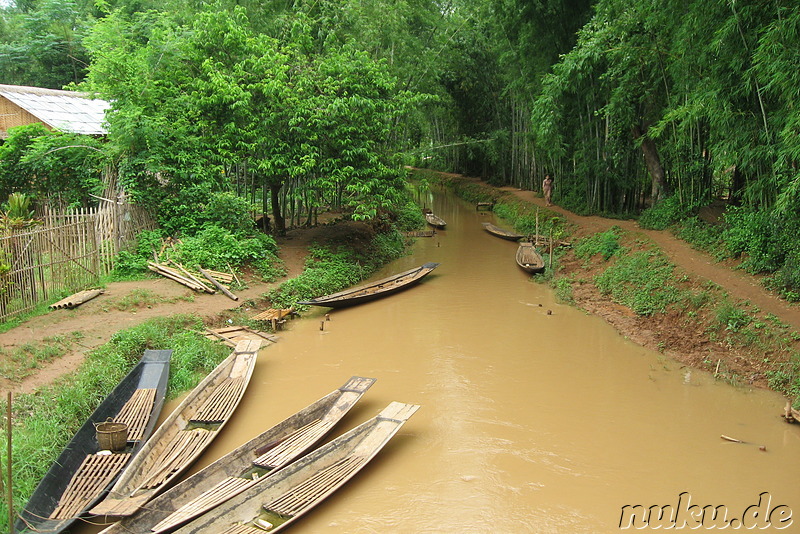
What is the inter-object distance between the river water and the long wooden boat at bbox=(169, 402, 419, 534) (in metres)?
0.23

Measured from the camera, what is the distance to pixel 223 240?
11180 mm

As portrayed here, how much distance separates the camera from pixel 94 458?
18.0 feet

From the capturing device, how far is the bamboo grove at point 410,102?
9.18 metres

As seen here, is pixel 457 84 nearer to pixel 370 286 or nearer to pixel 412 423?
pixel 370 286

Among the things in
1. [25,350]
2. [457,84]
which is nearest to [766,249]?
[25,350]

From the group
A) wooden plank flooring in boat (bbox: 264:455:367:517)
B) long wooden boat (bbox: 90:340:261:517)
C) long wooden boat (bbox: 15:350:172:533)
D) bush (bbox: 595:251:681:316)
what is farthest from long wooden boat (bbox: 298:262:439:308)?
wooden plank flooring in boat (bbox: 264:455:367:517)

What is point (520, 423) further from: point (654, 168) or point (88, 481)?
point (654, 168)

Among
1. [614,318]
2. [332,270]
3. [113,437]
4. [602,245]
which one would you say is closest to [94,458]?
[113,437]

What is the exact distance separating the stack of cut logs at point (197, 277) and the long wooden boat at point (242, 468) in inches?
166

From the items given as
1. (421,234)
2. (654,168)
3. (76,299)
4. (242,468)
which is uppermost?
(654,168)

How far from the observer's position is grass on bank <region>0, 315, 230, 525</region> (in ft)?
17.0

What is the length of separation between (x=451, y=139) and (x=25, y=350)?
86.0 feet

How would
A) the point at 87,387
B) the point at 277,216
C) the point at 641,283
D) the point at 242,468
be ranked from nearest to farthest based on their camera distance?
the point at 242,468, the point at 87,387, the point at 641,283, the point at 277,216

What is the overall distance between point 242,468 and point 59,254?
531cm
